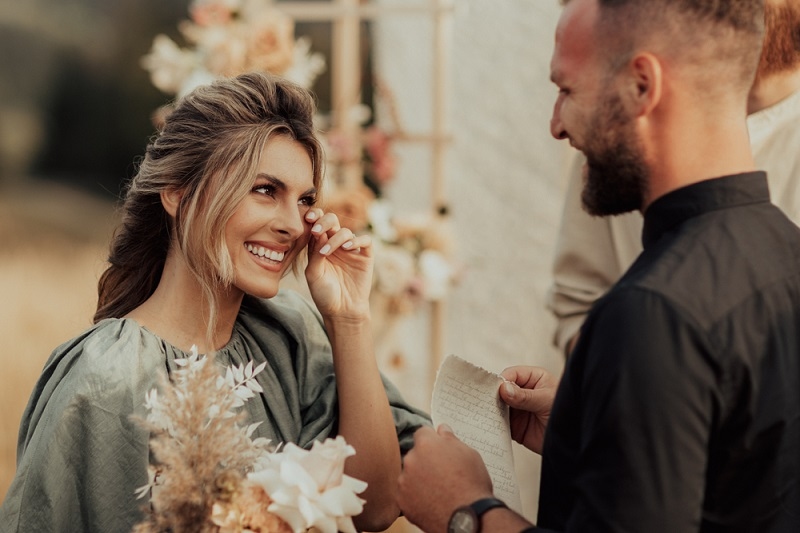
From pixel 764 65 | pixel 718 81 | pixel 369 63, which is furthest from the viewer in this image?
pixel 369 63

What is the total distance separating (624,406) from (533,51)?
3.71 metres

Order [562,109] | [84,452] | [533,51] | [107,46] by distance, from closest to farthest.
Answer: [562,109]
[84,452]
[533,51]
[107,46]

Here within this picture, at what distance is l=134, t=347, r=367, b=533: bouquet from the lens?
4.97 feet

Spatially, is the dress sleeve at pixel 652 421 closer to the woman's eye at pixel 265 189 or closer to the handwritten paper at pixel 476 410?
the handwritten paper at pixel 476 410

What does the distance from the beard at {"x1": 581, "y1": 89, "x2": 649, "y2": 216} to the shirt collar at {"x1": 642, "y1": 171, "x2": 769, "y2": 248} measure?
2.2 inches

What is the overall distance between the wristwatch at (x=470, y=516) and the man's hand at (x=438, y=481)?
0.01m

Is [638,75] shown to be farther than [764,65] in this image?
No

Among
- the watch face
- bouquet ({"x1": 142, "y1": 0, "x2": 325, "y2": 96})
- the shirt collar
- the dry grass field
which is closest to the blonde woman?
the watch face

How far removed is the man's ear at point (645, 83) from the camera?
4.65 feet

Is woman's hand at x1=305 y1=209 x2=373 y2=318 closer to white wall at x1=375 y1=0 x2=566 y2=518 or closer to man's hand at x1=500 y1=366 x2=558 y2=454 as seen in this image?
man's hand at x1=500 y1=366 x2=558 y2=454

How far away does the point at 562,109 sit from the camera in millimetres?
1567

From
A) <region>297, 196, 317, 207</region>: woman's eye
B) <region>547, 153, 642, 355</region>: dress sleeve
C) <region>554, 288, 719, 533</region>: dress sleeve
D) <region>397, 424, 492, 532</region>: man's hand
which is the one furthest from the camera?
<region>547, 153, 642, 355</region>: dress sleeve

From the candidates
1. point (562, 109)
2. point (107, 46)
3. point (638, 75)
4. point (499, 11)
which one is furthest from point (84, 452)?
point (107, 46)

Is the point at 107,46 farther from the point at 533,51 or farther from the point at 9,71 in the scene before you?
the point at 533,51
